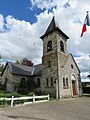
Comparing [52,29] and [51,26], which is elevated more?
[51,26]

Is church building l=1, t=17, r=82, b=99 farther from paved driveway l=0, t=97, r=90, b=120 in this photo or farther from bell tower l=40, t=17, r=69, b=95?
paved driveway l=0, t=97, r=90, b=120

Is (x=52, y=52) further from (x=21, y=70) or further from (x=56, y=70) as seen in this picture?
(x=21, y=70)

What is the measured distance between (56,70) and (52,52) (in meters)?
2.87

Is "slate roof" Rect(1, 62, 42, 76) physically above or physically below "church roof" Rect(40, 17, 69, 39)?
below

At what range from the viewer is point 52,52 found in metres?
21.2

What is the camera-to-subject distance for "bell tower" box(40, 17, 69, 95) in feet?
66.4

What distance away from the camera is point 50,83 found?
20.8 metres

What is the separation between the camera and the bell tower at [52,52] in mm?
20253

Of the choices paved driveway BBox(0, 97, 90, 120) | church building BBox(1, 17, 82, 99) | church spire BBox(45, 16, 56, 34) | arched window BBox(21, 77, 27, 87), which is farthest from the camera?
arched window BBox(21, 77, 27, 87)

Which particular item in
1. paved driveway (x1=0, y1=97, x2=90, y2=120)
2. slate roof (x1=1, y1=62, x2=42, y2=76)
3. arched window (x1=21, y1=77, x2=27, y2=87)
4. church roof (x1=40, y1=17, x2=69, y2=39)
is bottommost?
paved driveway (x1=0, y1=97, x2=90, y2=120)

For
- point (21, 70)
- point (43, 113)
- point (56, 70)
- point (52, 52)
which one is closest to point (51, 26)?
point (52, 52)

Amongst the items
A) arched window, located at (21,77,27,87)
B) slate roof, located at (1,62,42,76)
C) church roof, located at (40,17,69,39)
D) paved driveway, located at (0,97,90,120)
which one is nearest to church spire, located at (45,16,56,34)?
church roof, located at (40,17,69,39)

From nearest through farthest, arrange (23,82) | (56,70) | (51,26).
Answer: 1. (56,70)
2. (51,26)
3. (23,82)

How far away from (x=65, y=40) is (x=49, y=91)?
8.57 metres
